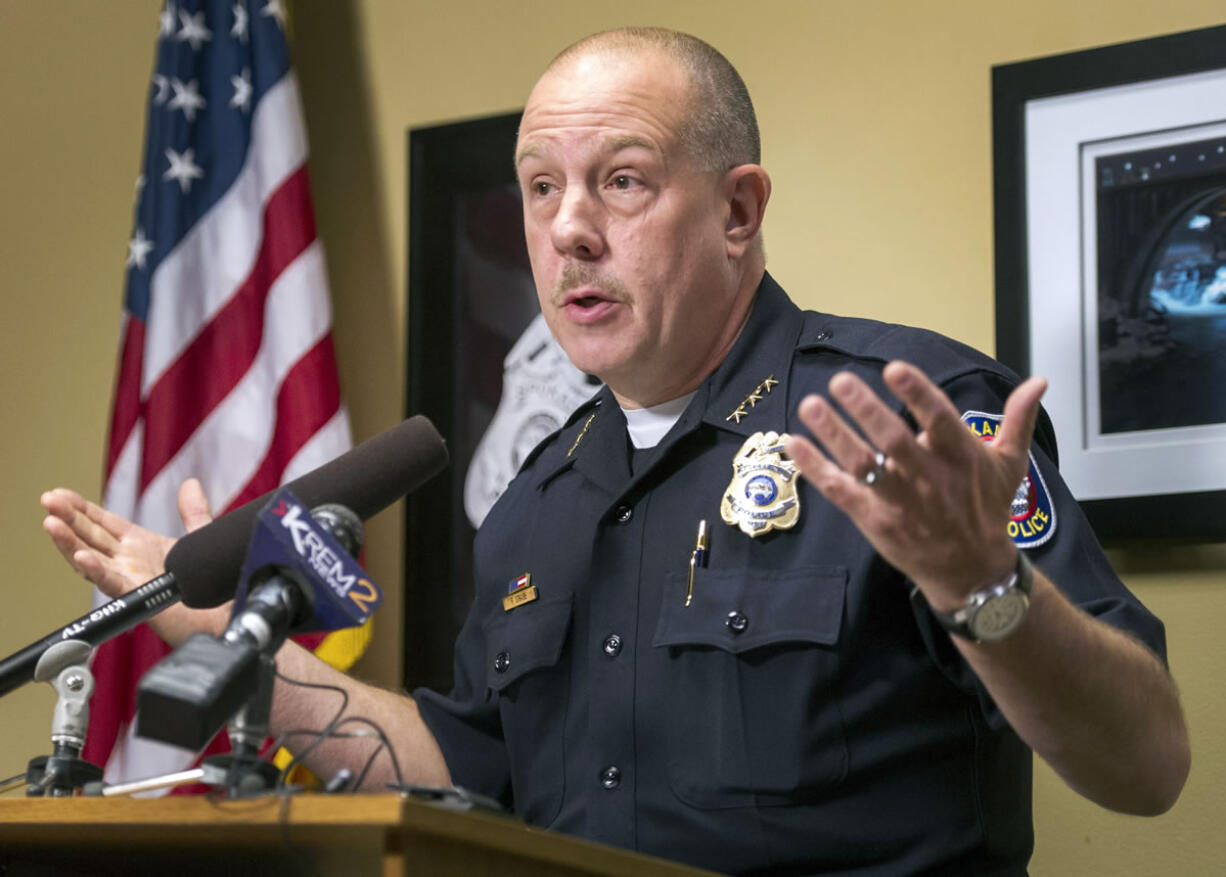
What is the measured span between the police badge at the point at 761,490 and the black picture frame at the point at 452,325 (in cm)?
90

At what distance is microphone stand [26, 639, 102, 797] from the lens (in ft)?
4.27

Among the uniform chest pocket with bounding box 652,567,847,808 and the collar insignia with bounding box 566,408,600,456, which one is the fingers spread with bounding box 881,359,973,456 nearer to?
the uniform chest pocket with bounding box 652,567,847,808

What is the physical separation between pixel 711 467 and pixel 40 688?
5.33 ft

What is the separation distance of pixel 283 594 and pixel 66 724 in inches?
16.0

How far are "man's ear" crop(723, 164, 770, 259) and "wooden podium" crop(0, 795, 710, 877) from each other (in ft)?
3.20

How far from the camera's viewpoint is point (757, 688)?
157 centimetres

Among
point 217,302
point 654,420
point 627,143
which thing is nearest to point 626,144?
point 627,143

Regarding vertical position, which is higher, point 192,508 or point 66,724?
point 192,508

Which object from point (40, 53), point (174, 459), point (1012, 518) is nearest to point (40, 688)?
point (174, 459)

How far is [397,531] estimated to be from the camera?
8.61 feet

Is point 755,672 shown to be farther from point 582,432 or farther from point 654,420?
point 582,432

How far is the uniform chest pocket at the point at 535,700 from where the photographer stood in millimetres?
1736

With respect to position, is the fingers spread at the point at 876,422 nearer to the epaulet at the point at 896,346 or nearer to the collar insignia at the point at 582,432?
the epaulet at the point at 896,346

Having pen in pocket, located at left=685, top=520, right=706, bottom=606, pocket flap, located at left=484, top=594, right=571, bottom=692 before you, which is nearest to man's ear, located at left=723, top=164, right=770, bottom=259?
pen in pocket, located at left=685, top=520, right=706, bottom=606
